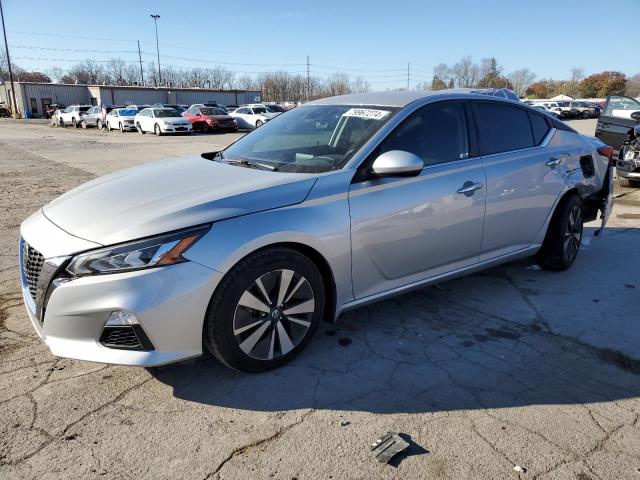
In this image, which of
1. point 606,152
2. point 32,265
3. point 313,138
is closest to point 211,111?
point 606,152

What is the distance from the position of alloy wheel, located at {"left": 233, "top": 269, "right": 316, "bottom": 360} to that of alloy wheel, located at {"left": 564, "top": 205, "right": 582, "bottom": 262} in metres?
2.95

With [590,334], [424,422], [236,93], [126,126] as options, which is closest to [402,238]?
[424,422]

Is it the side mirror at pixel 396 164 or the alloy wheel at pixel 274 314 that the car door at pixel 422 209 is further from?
the alloy wheel at pixel 274 314

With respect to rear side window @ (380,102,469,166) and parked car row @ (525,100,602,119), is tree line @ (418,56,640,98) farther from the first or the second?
rear side window @ (380,102,469,166)

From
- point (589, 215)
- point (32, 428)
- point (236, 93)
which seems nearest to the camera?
point (32, 428)

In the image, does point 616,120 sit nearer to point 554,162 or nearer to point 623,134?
point 623,134

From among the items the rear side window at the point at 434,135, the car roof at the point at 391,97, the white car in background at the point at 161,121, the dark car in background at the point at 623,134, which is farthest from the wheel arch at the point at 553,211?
the white car in background at the point at 161,121

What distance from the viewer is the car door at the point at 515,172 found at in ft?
13.1

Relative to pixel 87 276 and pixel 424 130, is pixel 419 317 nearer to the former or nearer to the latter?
pixel 424 130

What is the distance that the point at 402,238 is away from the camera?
3.39m

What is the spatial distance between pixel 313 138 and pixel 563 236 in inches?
103

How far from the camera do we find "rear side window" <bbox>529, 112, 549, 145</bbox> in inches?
178

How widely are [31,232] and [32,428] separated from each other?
114 cm

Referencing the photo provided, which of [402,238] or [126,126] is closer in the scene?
[402,238]
